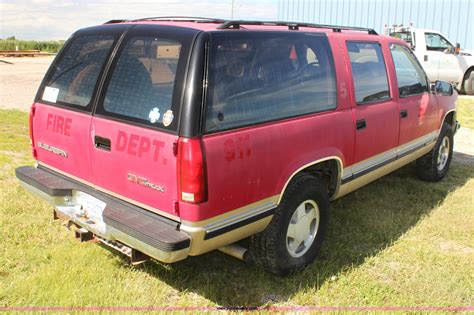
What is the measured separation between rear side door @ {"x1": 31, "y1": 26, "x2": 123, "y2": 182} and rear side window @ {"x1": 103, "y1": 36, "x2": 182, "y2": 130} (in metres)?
0.19

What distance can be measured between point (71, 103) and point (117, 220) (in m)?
1.05

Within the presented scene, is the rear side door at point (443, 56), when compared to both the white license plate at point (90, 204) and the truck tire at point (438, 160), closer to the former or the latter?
the truck tire at point (438, 160)

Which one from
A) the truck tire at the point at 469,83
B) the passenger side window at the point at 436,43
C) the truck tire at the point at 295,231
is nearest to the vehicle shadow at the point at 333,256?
the truck tire at the point at 295,231

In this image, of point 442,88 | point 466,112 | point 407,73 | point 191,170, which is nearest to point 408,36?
point 466,112

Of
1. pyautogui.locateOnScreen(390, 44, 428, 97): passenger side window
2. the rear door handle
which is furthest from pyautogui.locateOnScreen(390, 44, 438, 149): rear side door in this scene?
the rear door handle

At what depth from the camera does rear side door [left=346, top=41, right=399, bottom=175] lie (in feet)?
13.6

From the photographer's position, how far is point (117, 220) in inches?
116

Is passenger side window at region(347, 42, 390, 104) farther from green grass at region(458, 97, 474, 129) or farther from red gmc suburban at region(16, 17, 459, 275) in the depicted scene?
green grass at region(458, 97, 474, 129)

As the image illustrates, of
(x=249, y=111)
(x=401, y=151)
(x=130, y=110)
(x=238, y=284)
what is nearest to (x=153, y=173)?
(x=130, y=110)

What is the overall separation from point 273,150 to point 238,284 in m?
1.09

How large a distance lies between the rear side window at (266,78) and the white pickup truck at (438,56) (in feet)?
40.4

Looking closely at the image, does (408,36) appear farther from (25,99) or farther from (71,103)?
(71,103)

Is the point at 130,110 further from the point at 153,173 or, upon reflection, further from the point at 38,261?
the point at 38,261

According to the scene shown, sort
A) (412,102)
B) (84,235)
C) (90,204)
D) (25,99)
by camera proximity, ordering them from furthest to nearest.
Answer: (25,99)
(412,102)
(84,235)
(90,204)
